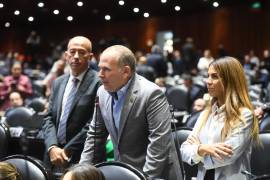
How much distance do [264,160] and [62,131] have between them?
147 cm

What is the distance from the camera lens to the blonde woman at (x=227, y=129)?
9.56ft

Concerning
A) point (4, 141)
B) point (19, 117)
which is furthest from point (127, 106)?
point (19, 117)

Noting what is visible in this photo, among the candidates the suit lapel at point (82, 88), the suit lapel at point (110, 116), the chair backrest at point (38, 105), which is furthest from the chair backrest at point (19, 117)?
the suit lapel at point (110, 116)

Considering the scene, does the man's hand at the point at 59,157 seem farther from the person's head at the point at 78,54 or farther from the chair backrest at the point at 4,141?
the chair backrest at the point at 4,141

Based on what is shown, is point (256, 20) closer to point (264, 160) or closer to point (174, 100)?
point (174, 100)

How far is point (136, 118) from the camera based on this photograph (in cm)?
310

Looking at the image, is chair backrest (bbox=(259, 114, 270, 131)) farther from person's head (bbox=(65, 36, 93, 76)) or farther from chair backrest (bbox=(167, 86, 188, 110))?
chair backrest (bbox=(167, 86, 188, 110))

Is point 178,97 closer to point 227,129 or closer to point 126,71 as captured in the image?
point 126,71

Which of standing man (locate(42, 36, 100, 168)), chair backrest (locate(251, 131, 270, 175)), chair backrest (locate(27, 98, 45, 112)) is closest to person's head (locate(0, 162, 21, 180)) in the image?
standing man (locate(42, 36, 100, 168))

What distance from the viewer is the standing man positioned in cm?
383

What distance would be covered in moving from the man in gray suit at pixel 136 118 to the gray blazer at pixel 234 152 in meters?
0.15

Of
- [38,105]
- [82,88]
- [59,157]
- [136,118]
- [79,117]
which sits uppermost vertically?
[82,88]

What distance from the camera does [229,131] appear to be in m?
2.94

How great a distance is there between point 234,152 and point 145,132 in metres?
0.53
